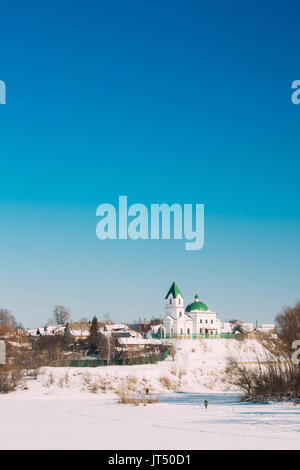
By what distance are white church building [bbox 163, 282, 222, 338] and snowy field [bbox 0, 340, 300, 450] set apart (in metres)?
47.2

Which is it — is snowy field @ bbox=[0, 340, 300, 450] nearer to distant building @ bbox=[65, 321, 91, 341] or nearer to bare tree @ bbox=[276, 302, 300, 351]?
bare tree @ bbox=[276, 302, 300, 351]

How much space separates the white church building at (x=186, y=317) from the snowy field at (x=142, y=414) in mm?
Answer: 47203

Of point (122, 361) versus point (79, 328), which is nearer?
point (122, 361)

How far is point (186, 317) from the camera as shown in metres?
111

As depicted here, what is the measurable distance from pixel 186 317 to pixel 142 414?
259 ft

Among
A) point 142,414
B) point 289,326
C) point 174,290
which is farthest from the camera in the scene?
point 174,290

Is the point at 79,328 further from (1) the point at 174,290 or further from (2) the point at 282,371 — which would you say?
(2) the point at 282,371

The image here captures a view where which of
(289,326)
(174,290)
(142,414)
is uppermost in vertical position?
(174,290)

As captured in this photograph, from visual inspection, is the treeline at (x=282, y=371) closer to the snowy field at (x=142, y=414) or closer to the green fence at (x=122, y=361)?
the snowy field at (x=142, y=414)

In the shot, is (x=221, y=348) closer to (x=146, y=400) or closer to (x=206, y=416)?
(x=146, y=400)

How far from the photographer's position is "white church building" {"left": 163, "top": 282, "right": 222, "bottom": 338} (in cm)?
10919

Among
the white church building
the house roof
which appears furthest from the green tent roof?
the house roof

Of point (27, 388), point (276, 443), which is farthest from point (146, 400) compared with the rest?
point (276, 443)

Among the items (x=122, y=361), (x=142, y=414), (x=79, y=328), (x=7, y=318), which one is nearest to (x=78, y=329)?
(x=79, y=328)
